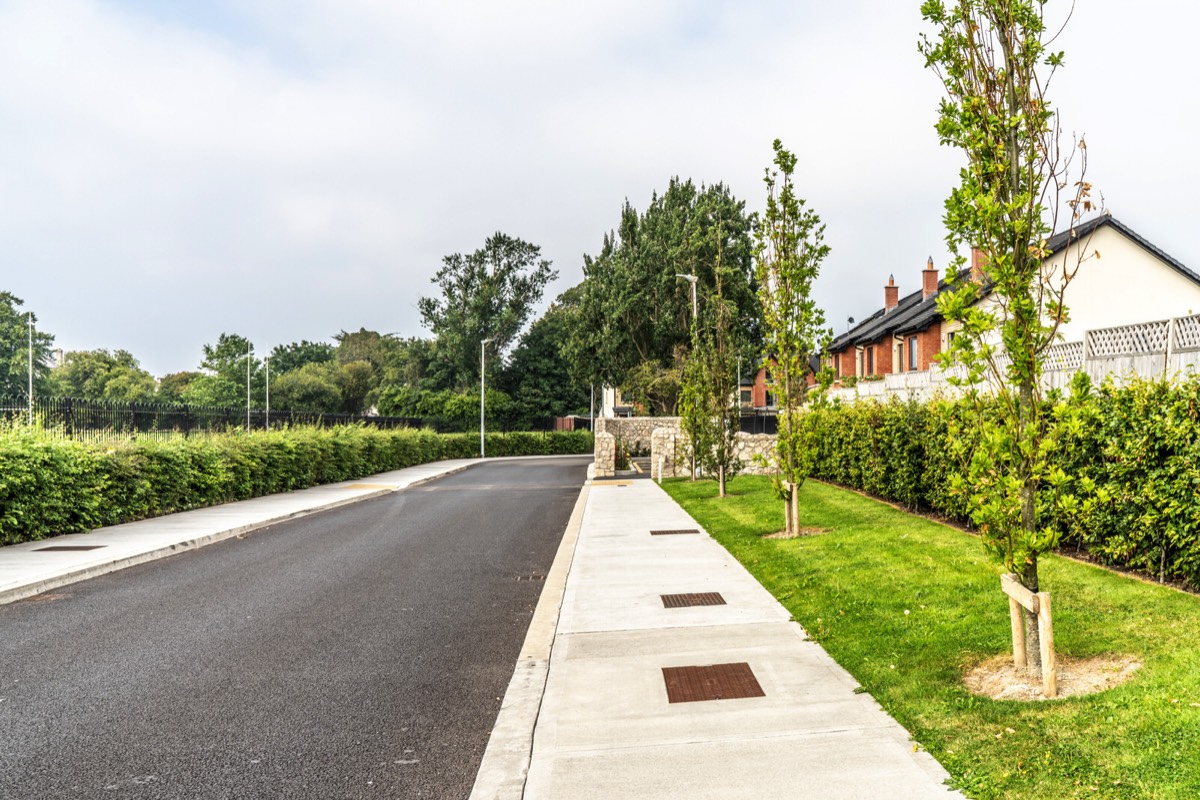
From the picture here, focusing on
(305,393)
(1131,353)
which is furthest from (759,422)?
(1131,353)

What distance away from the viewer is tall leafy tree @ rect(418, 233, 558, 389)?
7269 cm

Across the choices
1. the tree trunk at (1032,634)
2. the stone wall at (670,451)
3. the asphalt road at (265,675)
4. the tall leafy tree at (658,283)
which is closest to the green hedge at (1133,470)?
the tree trunk at (1032,634)

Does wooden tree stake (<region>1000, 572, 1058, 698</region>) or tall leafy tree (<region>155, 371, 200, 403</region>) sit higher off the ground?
tall leafy tree (<region>155, 371, 200, 403</region>)

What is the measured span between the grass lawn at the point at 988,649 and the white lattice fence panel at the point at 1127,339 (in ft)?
9.13

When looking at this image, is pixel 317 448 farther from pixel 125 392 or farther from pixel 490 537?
pixel 125 392

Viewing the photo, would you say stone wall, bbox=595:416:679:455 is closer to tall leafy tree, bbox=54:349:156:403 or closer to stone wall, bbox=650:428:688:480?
stone wall, bbox=650:428:688:480

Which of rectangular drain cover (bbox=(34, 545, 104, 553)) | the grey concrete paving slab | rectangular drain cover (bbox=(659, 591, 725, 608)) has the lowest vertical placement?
rectangular drain cover (bbox=(659, 591, 725, 608))

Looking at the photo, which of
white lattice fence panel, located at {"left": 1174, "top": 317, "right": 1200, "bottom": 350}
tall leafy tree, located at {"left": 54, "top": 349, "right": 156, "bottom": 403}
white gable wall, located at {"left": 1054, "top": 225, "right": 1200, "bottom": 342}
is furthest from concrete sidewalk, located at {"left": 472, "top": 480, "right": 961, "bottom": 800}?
tall leafy tree, located at {"left": 54, "top": 349, "right": 156, "bottom": 403}

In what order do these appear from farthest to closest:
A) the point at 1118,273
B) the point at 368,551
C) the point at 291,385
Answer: the point at 291,385 < the point at 1118,273 < the point at 368,551

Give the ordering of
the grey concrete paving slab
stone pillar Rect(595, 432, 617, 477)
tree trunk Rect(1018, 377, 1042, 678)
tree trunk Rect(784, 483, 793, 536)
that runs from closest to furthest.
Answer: the grey concrete paving slab
tree trunk Rect(1018, 377, 1042, 678)
tree trunk Rect(784, 483, 793, 536)
stone pillar Rect(595, 432, 617, 477)

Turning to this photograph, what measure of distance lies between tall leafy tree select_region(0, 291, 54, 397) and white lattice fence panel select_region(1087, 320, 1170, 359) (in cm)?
8342

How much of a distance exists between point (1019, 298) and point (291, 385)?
8794 cm

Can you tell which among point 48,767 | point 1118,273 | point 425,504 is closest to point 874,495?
point 425,504

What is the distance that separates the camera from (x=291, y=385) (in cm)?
8644
